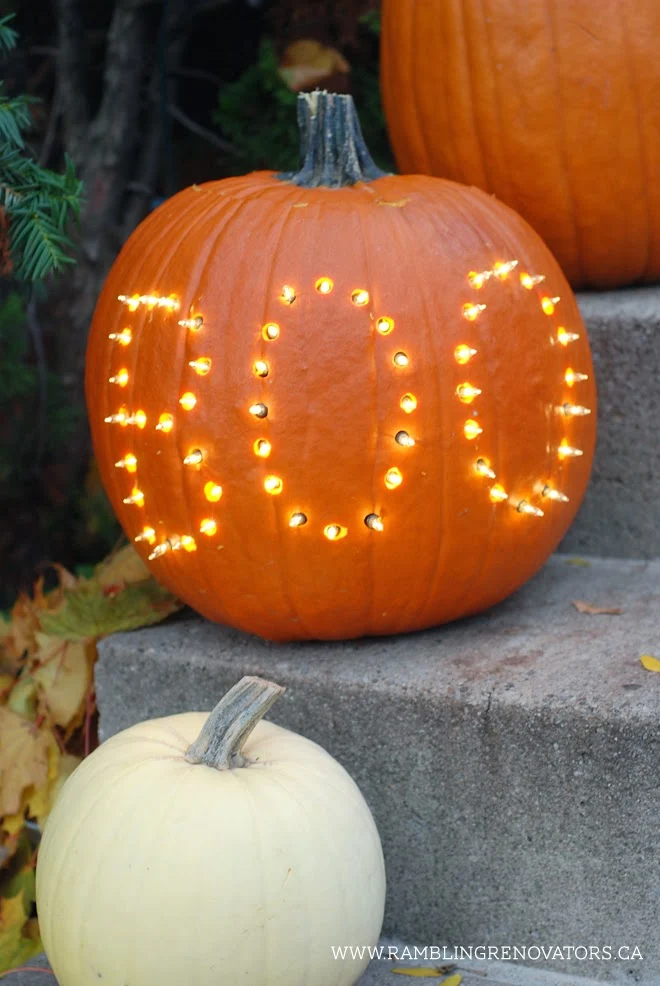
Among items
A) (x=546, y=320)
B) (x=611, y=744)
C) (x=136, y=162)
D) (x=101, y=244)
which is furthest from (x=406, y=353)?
(x=136, y=162)

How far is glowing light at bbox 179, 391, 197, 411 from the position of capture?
150cm

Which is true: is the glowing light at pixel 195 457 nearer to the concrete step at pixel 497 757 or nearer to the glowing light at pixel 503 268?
the concrete step at pixel 497 757

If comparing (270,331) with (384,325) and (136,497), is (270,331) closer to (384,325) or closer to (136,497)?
(384,325)

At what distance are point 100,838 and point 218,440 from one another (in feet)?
1.76

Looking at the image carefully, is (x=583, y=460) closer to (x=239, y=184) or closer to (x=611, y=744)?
(x=611, y=744)

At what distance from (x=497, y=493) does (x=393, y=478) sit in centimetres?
16

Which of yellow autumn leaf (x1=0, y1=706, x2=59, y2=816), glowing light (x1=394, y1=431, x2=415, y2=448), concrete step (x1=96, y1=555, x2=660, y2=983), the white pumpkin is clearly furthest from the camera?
yellow autumn leaf (x1=0, y1=706, x2=59, y2=816)

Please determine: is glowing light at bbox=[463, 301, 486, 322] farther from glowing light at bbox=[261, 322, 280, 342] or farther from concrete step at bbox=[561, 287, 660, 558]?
concrete step at bbox=[561, 287, 660, 558]

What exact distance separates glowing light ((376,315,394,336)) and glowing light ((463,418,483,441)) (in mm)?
166

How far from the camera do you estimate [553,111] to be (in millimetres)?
1839

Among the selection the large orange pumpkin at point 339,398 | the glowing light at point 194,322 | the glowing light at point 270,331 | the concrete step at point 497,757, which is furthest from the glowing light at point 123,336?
the concrete step at point 497,757

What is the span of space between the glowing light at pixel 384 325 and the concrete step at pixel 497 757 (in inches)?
18.3

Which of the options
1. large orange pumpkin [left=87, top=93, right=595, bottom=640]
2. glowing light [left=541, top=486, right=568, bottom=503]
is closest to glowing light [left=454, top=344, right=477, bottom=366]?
large orange pumpkin [left=87, top=93, right=595, bottom=640]

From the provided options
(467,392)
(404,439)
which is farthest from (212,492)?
(467,392)
